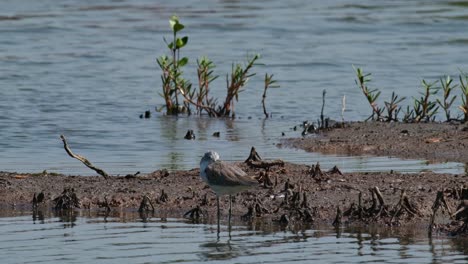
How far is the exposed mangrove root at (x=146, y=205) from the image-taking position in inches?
393

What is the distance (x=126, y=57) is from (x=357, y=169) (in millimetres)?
11390

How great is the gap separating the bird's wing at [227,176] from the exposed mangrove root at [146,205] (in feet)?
2.78

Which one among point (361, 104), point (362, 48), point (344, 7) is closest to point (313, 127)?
point (361, 104)

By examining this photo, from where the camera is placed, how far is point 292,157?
42.7ft

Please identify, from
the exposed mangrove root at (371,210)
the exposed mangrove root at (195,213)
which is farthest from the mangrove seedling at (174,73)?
the exposed mangrove root at (371,210)

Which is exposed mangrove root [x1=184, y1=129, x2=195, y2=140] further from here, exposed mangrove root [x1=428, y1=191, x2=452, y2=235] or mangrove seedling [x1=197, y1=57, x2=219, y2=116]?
exposed mangrove root [x1=428, y1=191, x2=452, y2=235]

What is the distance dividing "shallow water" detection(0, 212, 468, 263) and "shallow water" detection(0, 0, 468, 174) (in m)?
2.71

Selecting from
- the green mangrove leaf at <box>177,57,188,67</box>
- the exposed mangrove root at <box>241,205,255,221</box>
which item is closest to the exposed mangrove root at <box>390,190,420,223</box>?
the exposed mangrove root at <box>241,205,255,221</box>

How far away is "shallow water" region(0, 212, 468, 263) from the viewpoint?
8289 millimetres

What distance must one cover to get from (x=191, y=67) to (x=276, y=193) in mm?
11216

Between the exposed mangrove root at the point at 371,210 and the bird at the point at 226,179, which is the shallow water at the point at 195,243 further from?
the bird at the point at 226,179

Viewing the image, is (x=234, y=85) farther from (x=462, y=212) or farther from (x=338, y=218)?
(x=462, y=212)

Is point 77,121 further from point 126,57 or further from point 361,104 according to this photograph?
point 126,57

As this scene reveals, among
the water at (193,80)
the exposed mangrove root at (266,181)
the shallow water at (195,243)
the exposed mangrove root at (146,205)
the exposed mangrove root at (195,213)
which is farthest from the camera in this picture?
the exposed mangrove root at (266,181)
